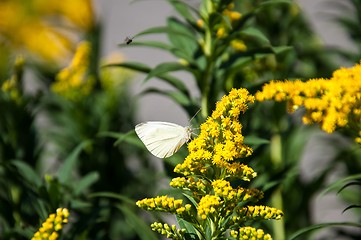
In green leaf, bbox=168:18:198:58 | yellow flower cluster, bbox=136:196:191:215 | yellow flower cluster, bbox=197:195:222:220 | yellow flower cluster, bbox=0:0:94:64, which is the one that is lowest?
yellow flower cluster, bbox=136:196:191:215

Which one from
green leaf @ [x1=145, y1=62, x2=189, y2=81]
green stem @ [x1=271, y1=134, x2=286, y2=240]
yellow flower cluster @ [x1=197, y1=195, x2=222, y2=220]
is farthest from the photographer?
green stem @ [x1=271, y1=134, x2=286, y2=240]

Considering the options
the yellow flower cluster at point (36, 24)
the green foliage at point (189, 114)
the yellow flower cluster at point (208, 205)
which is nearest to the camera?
the yellow flower cluster at point (208, 205)

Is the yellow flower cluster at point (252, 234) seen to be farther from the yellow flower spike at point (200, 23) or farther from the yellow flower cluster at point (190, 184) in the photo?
the yellow flower spike at point (200, 23)

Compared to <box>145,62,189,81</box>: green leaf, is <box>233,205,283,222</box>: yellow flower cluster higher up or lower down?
lower down

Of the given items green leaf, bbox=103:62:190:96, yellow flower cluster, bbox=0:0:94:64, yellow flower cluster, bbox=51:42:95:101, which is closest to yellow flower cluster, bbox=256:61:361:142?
green leaf, bbox=103:62:190:96

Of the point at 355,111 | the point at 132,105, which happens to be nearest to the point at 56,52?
the point at 132,105

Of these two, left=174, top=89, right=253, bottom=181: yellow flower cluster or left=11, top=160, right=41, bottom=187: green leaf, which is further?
left=11, top=160, right=41, bottom=187: green leaf

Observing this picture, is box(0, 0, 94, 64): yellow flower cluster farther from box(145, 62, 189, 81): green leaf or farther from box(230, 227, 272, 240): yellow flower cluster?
box(230, 227, 272, 240): yellow flower cluster

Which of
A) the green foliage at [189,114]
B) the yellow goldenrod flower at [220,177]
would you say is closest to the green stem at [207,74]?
the green foliage at [189,114]
